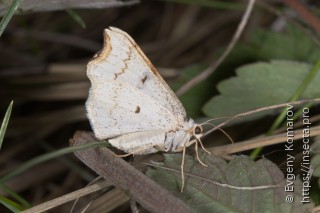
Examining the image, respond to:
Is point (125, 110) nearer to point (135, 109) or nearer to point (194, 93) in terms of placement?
point (135, 109)

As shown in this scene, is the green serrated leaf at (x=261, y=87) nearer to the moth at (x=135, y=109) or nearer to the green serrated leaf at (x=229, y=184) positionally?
the moth at (x=135, y=109)

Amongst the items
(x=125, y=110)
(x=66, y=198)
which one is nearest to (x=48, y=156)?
(x=66, y=198)

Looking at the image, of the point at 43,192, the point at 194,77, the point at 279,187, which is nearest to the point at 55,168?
the point at 43,192

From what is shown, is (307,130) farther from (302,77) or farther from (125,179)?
(125,179)

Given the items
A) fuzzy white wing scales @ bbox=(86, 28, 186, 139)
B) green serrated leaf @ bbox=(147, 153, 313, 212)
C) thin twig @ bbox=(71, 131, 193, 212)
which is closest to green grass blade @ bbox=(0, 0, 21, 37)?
fuzzy white wing scales @ bbox=(86, 28, 186, 139)

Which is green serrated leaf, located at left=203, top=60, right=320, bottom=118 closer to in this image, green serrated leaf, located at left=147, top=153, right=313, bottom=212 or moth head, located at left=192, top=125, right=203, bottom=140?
moth head, located at left=192, top=125, right=203, bottom=140
